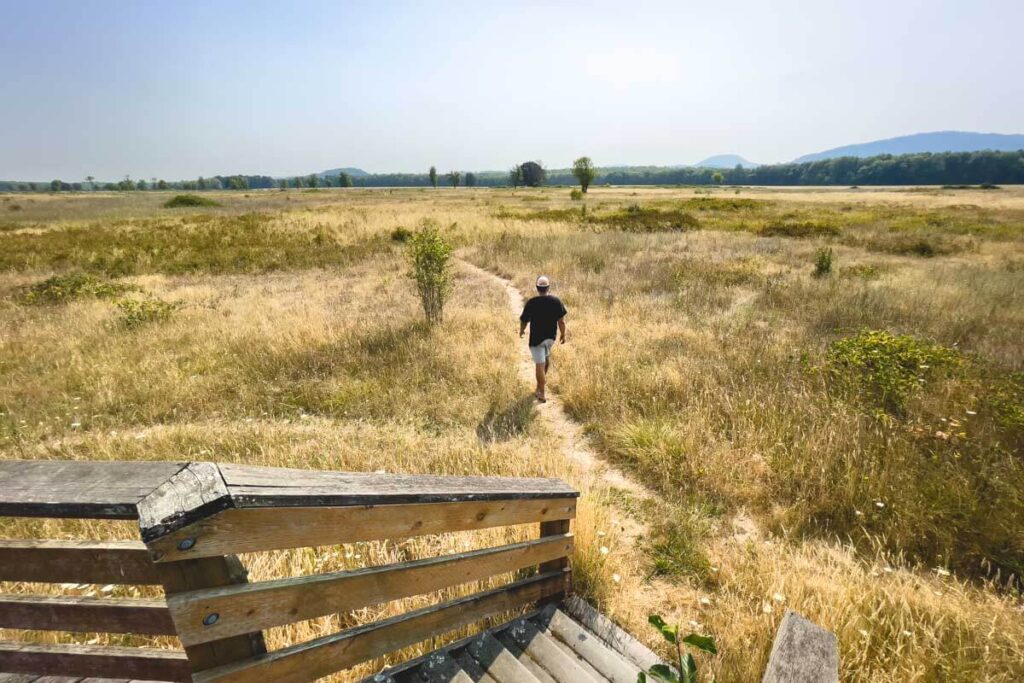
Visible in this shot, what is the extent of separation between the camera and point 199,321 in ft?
35.5

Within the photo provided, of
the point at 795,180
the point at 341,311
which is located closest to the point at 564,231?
the point at 341,311

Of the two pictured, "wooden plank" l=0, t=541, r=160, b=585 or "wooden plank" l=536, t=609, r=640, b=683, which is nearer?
"wooden plank" l=0, t=541, r=160, b=585

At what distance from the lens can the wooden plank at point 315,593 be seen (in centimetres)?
126

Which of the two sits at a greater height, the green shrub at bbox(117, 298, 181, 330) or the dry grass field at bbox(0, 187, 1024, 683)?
the green shrub at bbox(117, 298, 181, 330)

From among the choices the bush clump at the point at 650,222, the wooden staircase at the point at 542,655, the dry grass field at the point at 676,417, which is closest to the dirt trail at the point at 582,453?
the dry grass field at the point at 676,417

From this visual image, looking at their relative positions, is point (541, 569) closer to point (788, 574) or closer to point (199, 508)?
point (788, 574)

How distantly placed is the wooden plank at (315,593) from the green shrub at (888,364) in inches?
240

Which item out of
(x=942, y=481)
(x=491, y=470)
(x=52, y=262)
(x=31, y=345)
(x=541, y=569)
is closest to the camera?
(x=541, y=569)

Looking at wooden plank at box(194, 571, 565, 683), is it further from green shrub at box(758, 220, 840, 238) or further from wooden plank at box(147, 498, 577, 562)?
green shrub at box(758, 220, 840, 238)

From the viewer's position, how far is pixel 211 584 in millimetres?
1298

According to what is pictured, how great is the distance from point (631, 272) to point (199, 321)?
12482 mm

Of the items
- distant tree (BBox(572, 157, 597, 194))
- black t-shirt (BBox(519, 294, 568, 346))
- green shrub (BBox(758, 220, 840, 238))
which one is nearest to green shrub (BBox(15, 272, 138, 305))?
black t-shirt (BBox(519, 294, 568, 346))

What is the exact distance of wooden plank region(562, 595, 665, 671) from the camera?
2770mm

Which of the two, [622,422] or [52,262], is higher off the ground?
[52,262]
